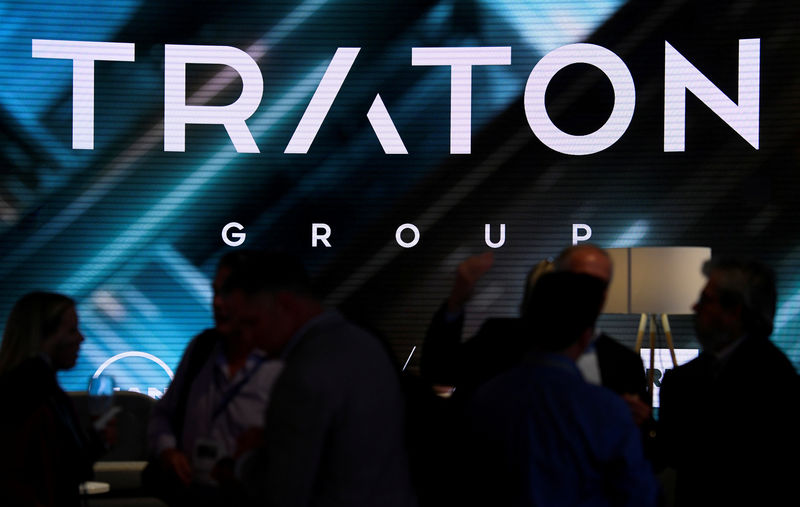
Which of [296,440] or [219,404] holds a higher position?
[296,440]

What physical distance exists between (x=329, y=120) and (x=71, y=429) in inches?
149

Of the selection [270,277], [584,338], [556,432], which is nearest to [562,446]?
[556,432]

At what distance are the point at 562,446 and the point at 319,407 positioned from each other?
516mm

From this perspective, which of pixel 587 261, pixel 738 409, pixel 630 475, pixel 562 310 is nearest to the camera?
pixel 630 475

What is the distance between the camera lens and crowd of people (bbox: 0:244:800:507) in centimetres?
174

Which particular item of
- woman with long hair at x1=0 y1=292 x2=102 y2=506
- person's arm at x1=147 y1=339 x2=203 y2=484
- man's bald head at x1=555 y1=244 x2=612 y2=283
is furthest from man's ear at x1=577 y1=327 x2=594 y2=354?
woman with long hair at x1=0 y1=292 x2=102 y2=506

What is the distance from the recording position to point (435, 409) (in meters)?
1.93

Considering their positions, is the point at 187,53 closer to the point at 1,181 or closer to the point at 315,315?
the point at 1,181

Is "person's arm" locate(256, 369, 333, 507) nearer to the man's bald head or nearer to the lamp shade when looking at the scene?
the man's bald head

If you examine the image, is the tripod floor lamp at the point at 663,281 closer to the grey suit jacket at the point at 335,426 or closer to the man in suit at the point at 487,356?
the man in suit at the point at 487,356

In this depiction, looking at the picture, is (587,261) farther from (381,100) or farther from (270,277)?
(381,100)

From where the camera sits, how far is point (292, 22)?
6.20 meters

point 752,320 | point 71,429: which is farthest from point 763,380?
point 71,429

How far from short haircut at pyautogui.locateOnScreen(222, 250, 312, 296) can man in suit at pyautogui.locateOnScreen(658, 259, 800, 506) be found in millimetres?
1227
